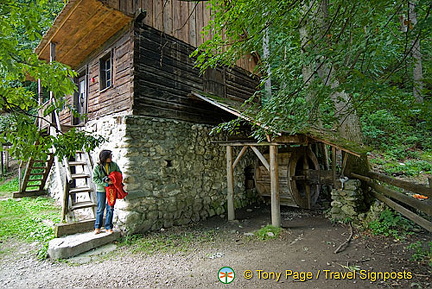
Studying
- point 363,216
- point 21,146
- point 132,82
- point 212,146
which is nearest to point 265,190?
point 212,146

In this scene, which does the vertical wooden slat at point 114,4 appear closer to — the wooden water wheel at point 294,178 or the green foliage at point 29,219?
the green foliage at point 29,219

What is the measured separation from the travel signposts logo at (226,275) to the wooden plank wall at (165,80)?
3.76 meters

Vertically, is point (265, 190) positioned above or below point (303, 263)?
above

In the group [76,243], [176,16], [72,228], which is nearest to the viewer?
[76,243]

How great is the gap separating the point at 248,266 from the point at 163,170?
9.84 ft

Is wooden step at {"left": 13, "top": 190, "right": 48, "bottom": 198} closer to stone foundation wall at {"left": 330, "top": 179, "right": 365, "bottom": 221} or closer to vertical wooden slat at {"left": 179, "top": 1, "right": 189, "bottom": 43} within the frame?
vertical wooden slat at {"left": 179, "top": 1, "right": 189, "bottom": 43}

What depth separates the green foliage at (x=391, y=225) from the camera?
13.7 ft

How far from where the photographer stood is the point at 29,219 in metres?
5.95

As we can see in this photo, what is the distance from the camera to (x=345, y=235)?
14.8ft

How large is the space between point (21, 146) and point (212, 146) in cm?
485

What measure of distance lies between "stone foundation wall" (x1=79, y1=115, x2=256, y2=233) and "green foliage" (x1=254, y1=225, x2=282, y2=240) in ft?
6.49

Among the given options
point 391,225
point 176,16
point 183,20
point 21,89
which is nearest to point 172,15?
point 176,16

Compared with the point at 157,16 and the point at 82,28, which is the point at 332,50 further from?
→ the point at 82,28

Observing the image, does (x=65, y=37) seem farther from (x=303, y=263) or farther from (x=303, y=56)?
(x=303, y=263)
